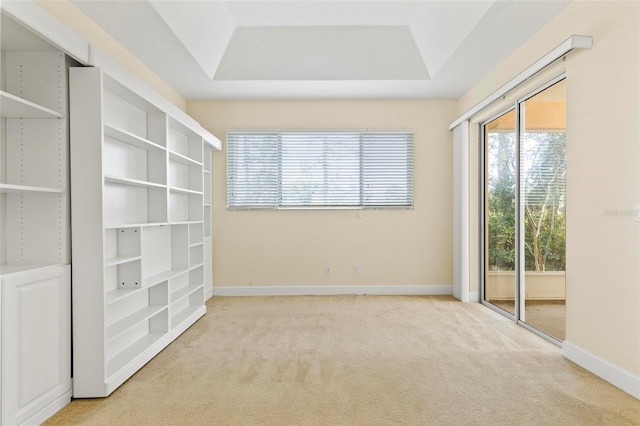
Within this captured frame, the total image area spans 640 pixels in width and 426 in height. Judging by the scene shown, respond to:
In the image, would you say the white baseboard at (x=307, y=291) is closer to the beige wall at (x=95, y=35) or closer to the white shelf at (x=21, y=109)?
the beige wall at (x=95, y=35)

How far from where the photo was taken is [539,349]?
11.0ft

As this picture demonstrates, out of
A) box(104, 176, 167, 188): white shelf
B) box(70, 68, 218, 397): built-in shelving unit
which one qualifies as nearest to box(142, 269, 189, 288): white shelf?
box(70, 68, 218, 397): built-in shelving unit

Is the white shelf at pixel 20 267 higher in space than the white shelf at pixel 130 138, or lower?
lower

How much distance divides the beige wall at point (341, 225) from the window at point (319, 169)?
0.13 metres

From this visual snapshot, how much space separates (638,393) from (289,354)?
2423 millimetres

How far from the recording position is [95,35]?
10.9 ft

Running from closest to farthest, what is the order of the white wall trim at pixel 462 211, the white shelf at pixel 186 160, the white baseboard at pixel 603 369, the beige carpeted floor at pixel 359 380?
the beige carpeted floor at pixel 359 380 < the white baseboard at pixel 603 369 < the white shelf at pixel 186 160 < the white wall trim at pixel 462 211

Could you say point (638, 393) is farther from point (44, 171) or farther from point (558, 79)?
point (44, 171)

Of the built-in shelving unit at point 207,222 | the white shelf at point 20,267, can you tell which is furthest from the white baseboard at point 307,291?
the white shelf at point 20,267

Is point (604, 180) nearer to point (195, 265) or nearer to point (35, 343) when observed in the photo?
point (35, 343)

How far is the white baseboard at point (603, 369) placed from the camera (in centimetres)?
251

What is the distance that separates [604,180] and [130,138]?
11.9 ft

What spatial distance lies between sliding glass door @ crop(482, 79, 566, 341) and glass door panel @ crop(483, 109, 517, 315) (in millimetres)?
11

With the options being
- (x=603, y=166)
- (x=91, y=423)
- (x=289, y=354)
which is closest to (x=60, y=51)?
(x=91, y=423)
